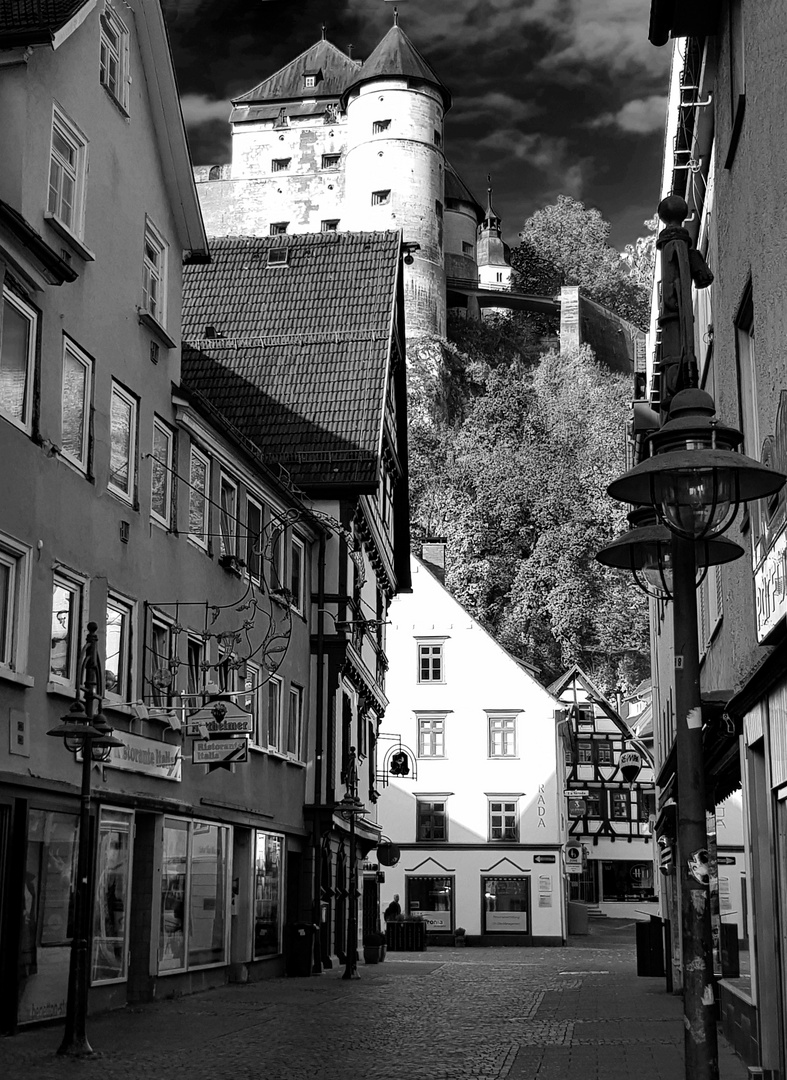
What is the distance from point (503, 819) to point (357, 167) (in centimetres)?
6117

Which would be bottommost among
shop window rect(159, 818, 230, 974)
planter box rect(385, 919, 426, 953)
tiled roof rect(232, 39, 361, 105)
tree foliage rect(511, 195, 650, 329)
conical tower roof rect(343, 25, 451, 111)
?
planter box rect(385, 919, 426, 953)

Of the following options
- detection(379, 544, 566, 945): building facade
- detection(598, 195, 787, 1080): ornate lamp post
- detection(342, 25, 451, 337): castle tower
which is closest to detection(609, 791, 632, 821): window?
detection(379, 544, 566, 945): building facade

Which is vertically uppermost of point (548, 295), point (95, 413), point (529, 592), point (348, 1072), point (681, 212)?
point (548, 295)

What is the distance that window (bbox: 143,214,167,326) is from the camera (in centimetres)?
1866

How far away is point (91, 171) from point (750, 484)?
11910 mm

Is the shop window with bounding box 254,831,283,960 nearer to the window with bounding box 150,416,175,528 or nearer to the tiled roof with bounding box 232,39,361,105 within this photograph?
the window with bounding box 150,416,175,528

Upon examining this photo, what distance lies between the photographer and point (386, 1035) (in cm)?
1454

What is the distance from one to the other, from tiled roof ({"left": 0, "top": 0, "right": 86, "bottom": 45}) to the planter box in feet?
82.2

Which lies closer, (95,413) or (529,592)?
(95,413)

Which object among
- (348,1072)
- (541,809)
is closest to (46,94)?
(348,1072)

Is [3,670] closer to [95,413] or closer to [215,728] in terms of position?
[95,413]

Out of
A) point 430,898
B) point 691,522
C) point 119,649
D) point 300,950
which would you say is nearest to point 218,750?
point 119,649

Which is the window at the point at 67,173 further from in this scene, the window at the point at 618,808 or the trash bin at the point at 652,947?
the window at the point at 618,808

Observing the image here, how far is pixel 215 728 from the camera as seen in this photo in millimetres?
17828
